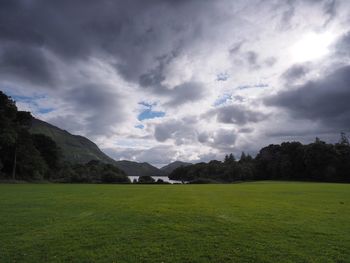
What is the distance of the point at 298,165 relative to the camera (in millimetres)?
130625

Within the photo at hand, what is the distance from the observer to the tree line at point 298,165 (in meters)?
113

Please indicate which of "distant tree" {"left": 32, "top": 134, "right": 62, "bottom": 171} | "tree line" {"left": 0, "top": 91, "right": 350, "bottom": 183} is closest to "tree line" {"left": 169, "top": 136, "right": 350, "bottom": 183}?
"tree line" {"left": 0, "top": 91, "right": 350, "bottom": 183}

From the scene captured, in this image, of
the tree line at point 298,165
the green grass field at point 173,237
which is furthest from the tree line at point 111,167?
the green grass field at point 173,237

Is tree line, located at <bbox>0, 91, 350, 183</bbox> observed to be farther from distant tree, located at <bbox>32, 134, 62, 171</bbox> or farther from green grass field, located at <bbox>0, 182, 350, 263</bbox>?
green grass field, located at <bbox>0, 182, 350, 263</bbox>

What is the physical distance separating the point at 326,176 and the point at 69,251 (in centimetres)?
12201

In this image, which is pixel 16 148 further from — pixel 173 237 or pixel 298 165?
pixel 298 165

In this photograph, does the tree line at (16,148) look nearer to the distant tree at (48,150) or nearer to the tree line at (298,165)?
the distant tree at (48,150)

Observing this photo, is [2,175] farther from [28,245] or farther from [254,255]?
[254,255]

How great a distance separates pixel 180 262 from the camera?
27.1 feet

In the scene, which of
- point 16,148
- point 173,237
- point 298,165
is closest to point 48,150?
point 16,148

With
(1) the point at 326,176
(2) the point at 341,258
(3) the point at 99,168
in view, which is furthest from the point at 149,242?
(3) the point at 99,168

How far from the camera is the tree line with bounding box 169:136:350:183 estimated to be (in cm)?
11281

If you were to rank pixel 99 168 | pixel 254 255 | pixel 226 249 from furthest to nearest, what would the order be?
pixel 99 168 < pixel 226 249 < pixel 254 255

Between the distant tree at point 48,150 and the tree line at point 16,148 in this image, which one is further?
the distant tree at point 48,150
